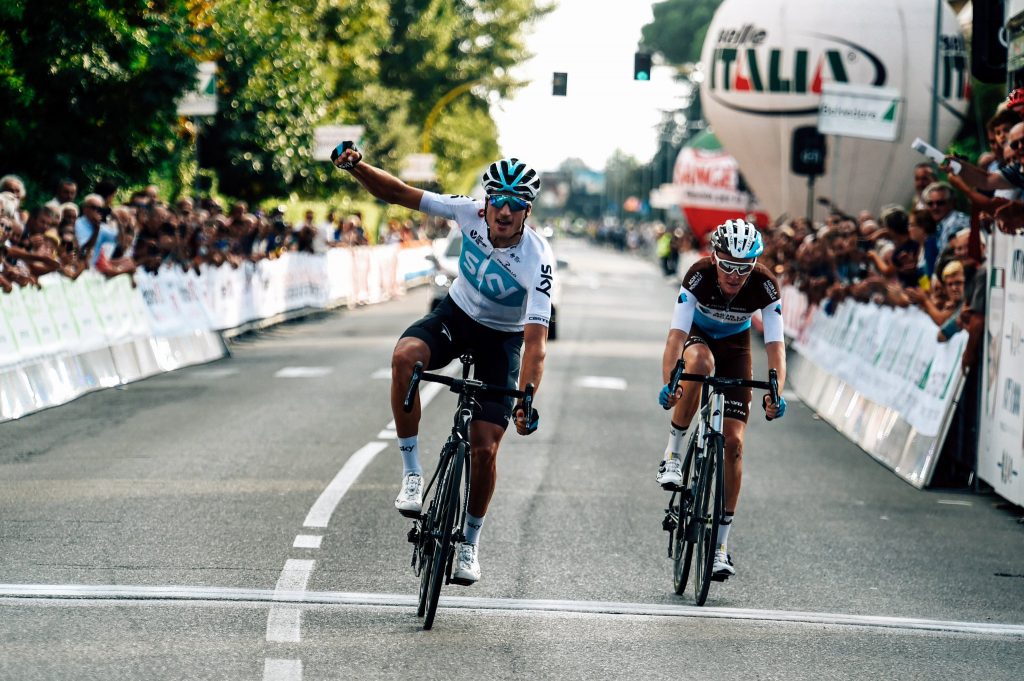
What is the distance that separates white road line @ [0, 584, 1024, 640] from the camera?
755 centimetres

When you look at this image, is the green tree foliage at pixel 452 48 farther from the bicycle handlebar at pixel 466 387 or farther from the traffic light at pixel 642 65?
the bicycle handlebar at pixel 466 387

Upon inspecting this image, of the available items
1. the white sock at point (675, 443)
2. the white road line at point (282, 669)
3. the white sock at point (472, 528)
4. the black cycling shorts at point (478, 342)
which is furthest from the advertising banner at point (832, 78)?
the white road line at point (282, 669)

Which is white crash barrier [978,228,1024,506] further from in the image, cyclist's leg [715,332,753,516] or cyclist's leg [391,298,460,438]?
cyclist's leg [391,298,460,438]

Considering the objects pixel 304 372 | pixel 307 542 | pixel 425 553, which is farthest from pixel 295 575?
pixel 304 372

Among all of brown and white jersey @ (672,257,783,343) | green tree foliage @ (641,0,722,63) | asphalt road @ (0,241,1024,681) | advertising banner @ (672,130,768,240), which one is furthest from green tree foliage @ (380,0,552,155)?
brown and white jersey @ (672,257,783,343)

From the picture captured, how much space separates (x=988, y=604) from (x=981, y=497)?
13.1 ft

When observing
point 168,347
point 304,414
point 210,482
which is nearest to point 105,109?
point 168,347

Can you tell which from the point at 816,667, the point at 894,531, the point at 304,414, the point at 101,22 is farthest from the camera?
the point at 101,22

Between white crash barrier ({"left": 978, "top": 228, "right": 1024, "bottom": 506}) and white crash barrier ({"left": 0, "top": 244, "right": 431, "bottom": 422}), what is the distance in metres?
8.16

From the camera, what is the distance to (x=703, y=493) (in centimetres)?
823

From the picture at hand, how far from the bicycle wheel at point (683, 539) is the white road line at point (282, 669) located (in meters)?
2.39

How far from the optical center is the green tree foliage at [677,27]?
108444 mm

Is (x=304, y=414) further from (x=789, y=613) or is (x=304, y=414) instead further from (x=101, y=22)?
(x=789, y=613)

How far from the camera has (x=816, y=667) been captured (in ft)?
22.3
